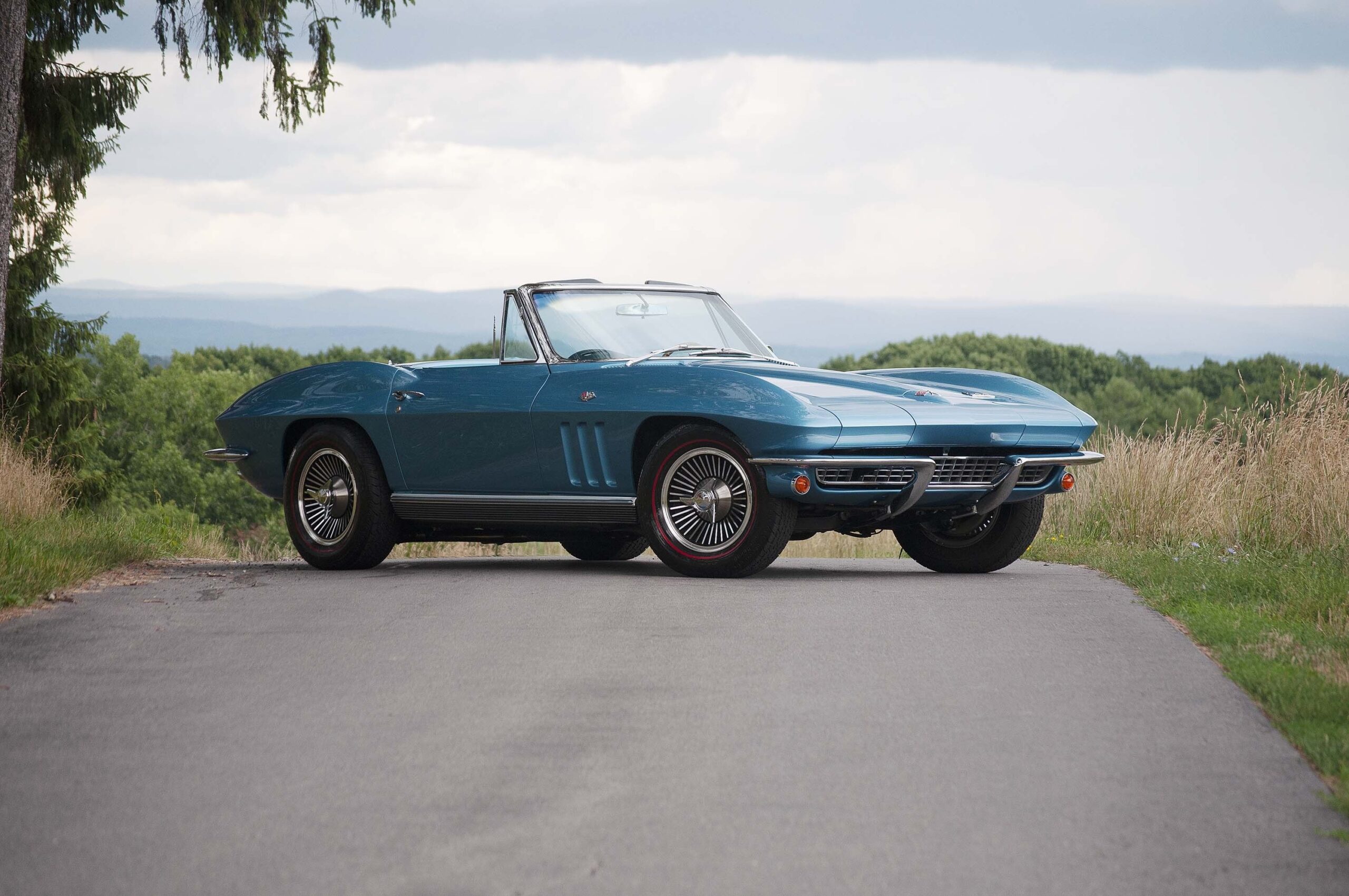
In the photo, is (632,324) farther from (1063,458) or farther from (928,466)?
(1063,458)

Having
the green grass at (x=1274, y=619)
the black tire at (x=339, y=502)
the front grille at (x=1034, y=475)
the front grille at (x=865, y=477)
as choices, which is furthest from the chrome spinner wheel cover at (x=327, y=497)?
the green grass at (x=1274, y=619)

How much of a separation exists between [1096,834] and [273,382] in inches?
305

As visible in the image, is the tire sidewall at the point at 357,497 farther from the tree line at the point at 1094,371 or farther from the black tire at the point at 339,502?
the tree line at the point at 1094,371

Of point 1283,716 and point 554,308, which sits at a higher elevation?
point 554,308

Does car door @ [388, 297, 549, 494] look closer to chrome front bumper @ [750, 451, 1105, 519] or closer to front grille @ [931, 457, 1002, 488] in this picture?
chrome front bumper @ [750, 451, 1105, 519]

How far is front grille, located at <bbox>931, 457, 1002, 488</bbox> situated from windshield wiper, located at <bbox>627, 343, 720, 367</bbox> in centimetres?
170

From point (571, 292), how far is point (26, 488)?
4701 mm

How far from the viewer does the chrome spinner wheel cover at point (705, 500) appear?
846 cm

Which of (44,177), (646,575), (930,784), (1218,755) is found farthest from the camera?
(44,177)

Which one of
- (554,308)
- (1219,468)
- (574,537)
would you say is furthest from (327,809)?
(1219,468)

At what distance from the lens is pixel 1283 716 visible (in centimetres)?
525

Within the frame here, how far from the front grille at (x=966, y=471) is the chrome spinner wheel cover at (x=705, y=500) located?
1.01m

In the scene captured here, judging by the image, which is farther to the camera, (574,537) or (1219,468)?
(1219,468)

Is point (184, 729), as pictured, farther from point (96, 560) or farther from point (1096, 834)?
point (96, 560)
